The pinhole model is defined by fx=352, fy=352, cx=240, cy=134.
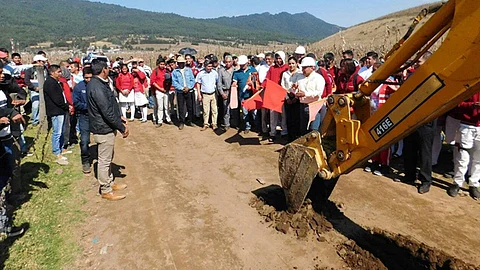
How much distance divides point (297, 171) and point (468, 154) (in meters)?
3.61

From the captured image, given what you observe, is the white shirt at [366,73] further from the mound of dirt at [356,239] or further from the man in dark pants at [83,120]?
the man in dark pants at [83,120]

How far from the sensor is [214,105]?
1077 centimetres

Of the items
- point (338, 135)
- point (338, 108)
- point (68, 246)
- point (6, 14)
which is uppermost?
point (6, 14)

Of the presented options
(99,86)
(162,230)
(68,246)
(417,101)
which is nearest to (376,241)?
(417,101)

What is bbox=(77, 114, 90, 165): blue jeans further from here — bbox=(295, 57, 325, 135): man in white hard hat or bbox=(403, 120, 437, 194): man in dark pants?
bbox=(403, 120, 437, 194): man in dark pants

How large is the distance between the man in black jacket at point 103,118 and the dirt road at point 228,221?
1.46 feet

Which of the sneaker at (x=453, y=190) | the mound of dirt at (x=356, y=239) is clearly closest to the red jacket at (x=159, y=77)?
the mound of dirt at (x=356, y=239)

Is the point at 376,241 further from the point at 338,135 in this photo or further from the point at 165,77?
the point at 165,77

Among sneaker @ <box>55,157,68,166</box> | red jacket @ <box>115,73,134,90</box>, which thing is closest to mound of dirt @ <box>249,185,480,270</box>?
sneaker @ <box>55,157,68,166</box>

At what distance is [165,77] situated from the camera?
37.6ft

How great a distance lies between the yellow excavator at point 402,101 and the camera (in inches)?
105

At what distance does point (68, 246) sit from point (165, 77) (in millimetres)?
7468

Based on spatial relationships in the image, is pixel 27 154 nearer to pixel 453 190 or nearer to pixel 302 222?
pixel 302 222

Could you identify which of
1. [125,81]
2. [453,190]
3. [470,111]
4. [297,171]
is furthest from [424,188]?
[125,81]
